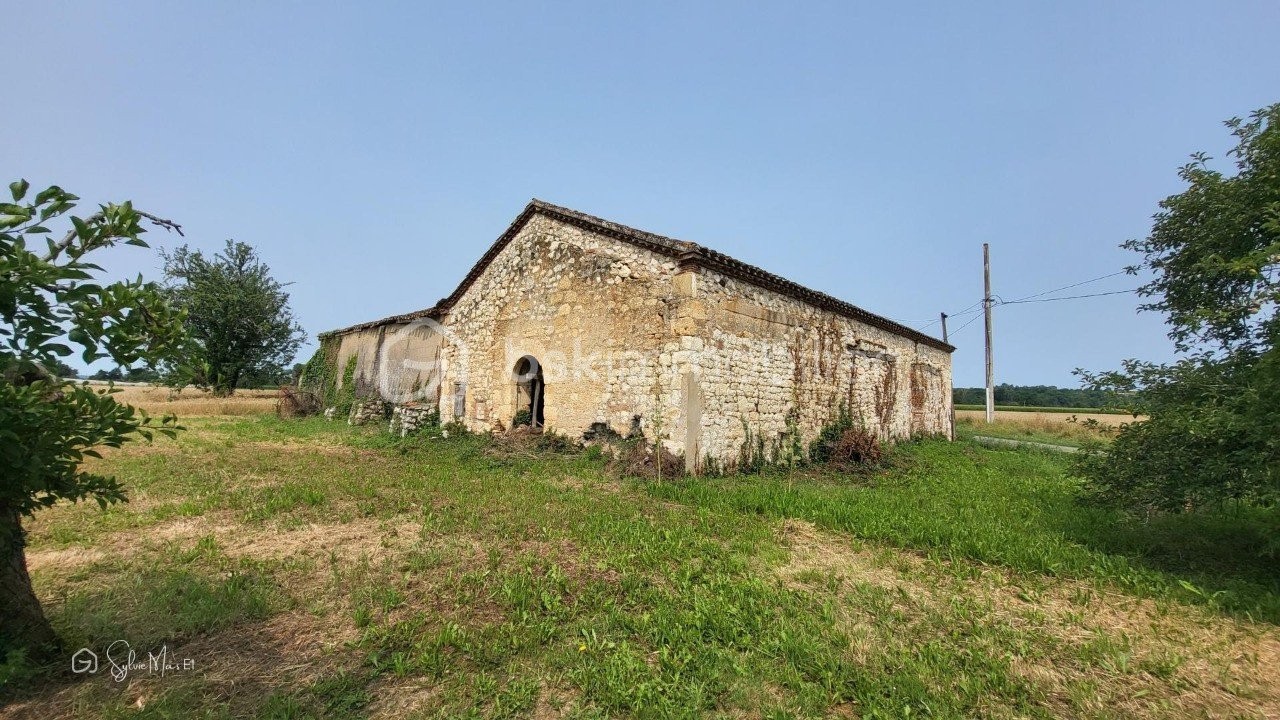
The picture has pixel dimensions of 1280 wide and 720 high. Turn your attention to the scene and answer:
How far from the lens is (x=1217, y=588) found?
4461 millimetres

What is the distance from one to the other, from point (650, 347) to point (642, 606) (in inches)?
223

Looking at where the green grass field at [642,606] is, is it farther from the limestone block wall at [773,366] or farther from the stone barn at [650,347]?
the stone barn at [650,347]

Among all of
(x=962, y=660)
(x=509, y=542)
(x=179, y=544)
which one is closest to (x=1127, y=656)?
(x=962, y=660)

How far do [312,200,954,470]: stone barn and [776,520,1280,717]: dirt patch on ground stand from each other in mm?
4256

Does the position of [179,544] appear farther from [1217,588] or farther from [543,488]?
[1217,588]

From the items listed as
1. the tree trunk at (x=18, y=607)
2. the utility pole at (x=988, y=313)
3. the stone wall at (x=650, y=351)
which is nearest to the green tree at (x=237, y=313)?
the stone wall at (x=650, y=351)

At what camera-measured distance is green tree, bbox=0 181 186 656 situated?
2.20 m

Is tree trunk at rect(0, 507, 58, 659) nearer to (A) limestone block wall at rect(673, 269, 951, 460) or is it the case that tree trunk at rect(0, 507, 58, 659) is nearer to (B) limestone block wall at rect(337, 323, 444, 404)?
(A) limestone block wall at rect(673, 269, 951, 460)

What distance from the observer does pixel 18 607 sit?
2.81m

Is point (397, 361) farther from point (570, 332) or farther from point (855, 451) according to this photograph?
point (855, 451)

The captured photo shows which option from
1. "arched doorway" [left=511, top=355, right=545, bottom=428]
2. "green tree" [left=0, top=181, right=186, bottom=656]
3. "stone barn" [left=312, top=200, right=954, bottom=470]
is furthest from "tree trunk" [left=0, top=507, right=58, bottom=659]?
"arched doorway" [left=511, top=355, right=545, bottom=428]

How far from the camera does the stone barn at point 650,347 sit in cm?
891
